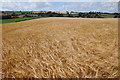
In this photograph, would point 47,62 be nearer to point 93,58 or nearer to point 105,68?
point 93,58

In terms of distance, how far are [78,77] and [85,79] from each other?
0.15 metres

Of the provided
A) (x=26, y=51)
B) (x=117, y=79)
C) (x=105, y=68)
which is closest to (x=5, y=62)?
(x=26, y=51)

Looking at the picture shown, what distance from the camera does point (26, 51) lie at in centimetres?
343

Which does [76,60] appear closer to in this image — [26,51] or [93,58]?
[93,58]

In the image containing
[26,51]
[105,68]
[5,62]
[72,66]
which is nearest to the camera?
[105,68]

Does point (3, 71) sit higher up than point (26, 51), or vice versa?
A: point (26, 51)

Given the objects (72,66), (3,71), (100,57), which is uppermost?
(100,57)

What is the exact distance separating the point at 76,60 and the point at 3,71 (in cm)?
205

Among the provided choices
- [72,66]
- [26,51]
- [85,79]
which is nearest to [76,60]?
[72,66]

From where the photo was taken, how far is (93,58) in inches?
101

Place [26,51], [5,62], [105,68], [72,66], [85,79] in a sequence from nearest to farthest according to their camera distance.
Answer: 1. [85,79]
2. [105,68]
3. [72,66]
4. [5,62]
5. [26,51]

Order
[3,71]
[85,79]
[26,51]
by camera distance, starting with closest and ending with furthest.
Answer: [85,79] → [3,71] → [26,51]

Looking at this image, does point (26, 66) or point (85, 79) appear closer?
point (85, 79)

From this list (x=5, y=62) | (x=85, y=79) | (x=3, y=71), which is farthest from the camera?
(x=5, y=62)
